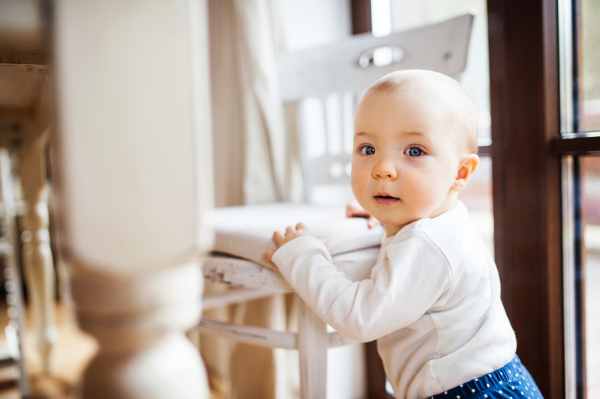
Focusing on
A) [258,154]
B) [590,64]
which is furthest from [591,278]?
[258,154]

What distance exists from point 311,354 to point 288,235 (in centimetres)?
18

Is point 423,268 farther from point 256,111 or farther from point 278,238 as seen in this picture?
point 256,111

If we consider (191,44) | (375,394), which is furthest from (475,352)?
(375,394)

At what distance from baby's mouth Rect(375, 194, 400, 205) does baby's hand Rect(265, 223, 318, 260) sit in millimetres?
118

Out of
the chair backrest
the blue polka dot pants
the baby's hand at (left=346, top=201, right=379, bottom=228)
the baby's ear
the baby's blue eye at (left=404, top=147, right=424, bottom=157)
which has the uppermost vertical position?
the chair backrest

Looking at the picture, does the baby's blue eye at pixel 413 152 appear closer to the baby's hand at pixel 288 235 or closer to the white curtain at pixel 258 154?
the baby's hand at pixel 288 235

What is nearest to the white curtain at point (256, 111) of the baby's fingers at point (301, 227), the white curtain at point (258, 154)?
the white curtain at point (258, 154)

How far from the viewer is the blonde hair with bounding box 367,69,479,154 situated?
59 cm

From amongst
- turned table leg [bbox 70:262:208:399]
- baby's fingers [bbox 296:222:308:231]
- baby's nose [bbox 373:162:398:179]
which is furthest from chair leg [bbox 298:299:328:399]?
turned table leg [bbox 70:262:208:399]

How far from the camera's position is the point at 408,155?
1.96 feet

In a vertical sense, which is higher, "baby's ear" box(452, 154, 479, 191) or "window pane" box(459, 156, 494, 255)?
"baby's ear" box(452, 154, 479, 191)

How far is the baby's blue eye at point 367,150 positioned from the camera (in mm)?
634

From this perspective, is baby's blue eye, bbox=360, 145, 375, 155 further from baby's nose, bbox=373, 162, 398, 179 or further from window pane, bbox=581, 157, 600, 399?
window pane, bbox=581, 157, 600, 399

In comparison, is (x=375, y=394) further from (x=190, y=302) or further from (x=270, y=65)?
(x=190, y=302)
